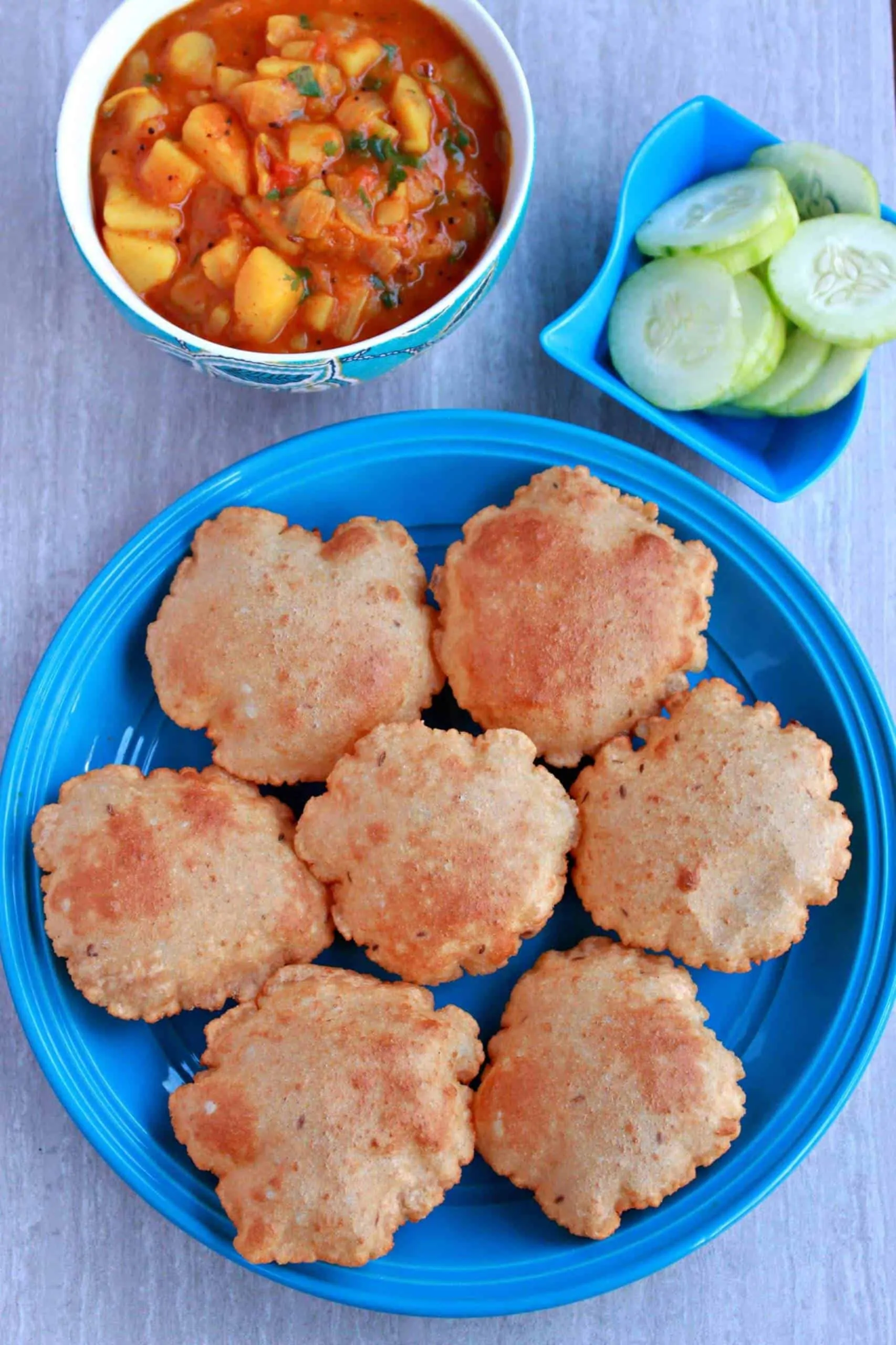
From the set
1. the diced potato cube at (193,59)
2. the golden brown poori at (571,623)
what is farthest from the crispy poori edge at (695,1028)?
the diced potato cube at (193,59)

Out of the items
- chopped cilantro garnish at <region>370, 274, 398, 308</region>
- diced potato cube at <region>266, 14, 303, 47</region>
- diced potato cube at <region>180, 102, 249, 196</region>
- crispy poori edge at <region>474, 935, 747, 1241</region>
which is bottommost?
crispy poori edge at <region>474, 935, 747, 1241</region>

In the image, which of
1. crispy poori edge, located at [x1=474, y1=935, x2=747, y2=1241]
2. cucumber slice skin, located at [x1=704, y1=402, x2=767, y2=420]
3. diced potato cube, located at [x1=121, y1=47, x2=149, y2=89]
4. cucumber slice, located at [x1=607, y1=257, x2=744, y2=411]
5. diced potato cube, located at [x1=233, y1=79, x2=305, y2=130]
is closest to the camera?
diced potato cube, located at [x1=233, y1=79, x2=305, y2=130]

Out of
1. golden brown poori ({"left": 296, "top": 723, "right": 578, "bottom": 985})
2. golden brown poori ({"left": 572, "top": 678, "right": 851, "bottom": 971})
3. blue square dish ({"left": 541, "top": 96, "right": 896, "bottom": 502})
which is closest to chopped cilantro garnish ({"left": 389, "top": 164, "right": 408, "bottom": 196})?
blue square dish ({"left": 541, "top": 96, "right": 896, "bottom": 502})

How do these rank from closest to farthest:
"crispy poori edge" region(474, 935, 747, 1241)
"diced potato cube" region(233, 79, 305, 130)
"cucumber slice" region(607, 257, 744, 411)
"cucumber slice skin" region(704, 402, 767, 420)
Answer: "diced potato cube" region(233, 79, 305, 130), "crispy poori edge" region(474, 935, 747, 1241), "cucumber slice" region(607, 257, 744, 411), "cucumber slice skin" region(704, 402, 767, 420)

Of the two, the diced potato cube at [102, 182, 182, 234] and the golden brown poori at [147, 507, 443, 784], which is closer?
the diced potato cube at [102, 182, 182, 234]

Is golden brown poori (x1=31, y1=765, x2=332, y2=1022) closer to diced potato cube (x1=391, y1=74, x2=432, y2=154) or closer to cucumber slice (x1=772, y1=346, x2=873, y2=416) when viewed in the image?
diced potato cube (x1=391, y1=74, x2=432, y2=154)

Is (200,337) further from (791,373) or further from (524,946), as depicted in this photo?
(524,946)

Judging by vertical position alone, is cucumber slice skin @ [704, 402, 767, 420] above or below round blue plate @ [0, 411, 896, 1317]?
above
